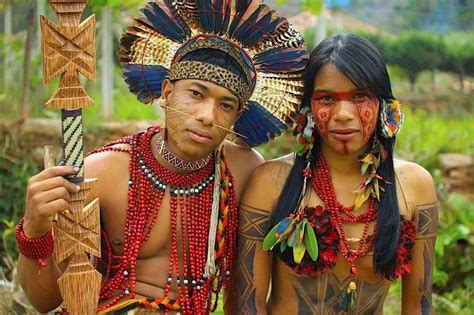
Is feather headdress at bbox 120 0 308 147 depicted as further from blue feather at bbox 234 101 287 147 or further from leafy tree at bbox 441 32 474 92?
leafy tree at bbox 441 32 474 92

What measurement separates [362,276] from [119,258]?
1018mm

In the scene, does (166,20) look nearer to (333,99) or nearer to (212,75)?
(212,75)

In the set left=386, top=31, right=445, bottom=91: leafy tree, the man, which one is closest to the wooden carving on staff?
the man

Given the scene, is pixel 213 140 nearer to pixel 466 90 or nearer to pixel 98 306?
pixel 98 306

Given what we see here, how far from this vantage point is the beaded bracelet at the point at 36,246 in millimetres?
2896

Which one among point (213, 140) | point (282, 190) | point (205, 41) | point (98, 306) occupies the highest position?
point (205, 41)

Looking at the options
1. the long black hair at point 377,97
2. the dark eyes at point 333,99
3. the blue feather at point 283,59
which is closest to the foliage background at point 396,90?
the long black hair at point 377,97

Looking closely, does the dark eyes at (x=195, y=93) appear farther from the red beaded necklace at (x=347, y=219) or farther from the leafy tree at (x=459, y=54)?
the leafy tree at (x=459, y=54)

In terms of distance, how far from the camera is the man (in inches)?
126

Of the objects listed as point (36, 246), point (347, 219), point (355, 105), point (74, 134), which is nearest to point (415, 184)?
point (347, 219)

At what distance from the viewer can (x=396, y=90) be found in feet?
34.4

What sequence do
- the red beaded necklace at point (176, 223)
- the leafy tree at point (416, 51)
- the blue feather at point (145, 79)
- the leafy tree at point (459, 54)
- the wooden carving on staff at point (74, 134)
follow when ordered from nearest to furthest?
the wooden carving on staff at point (74, 134) → the red beaded necklace at point (176, 223) → the blue feather at point (145, 79) → the leafy tree at point (416, 51) → the leafy tree at point (459, 54)

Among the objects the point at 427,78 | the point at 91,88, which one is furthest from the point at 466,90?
the point at 91,88

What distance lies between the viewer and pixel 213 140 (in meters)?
3.19
